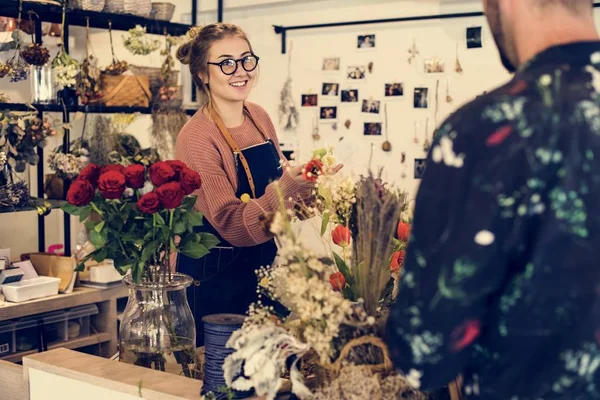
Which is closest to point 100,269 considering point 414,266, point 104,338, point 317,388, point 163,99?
point 104,338

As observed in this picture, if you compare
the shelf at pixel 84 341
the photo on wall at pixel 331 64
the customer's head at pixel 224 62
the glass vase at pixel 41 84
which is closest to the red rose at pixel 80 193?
the customer's head at pixel 224 62

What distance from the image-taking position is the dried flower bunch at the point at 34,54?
12.5 feet

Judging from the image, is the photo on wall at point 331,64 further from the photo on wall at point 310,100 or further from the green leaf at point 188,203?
the green leaf at point 188,203

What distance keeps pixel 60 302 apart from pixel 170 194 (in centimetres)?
207

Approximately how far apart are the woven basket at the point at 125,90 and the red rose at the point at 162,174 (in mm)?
2579

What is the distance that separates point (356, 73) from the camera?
16.9ft

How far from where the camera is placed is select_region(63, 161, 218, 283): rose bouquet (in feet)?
6.08

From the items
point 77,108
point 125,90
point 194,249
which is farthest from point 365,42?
point 194,249

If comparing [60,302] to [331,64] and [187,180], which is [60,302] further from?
[331,64]

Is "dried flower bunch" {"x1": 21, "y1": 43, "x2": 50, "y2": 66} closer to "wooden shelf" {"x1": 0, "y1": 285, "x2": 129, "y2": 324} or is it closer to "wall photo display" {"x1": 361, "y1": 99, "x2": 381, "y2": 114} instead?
"wooden shelf" {"x1": 0, "y1": 285, "x2": 129, "y2": 324}

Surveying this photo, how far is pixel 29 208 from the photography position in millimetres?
3848

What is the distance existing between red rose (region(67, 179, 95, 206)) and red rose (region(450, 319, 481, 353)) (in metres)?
1.04

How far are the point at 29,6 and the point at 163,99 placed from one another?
0.93m

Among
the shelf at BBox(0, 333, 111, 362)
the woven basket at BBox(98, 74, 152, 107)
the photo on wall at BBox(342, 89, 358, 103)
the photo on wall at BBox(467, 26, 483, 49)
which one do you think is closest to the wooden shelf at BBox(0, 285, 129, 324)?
the shelf at BBox(0, 333, 111, 362)
